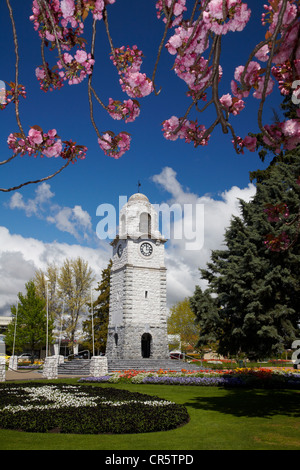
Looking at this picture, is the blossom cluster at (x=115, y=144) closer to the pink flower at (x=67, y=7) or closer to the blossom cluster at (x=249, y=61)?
the blossom cluster at (x=249, y=61)

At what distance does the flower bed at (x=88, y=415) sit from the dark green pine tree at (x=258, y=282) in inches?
295

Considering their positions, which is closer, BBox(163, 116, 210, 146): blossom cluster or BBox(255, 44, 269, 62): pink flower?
BBox(255, 44, 269, 62): pink flower

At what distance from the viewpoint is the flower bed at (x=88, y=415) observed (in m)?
7.67

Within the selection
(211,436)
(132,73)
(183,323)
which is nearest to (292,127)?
(132,73)

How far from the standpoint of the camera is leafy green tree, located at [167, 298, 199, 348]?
46.5 m

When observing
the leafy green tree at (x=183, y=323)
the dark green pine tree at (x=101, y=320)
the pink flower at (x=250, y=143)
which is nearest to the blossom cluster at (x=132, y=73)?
the pink flower at (x=250, y=143)

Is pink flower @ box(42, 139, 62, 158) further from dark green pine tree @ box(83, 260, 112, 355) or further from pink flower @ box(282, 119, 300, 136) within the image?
dark green pine tree @ box(83, 260, 112, 355)

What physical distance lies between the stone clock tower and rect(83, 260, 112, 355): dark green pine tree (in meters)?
6.43

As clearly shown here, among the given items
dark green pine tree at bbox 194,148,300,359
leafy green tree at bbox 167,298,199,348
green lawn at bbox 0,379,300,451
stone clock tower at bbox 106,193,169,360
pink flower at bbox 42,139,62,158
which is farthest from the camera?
leafy green tree at bbox 167,298,199,348

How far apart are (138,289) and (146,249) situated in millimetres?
3800

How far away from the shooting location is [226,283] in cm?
1864

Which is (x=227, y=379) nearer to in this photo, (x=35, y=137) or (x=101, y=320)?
(x=35, y=137)

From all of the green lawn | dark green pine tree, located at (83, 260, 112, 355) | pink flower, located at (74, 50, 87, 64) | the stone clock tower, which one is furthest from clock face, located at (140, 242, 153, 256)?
pink flower, located at (74, 50, 87, 64)
